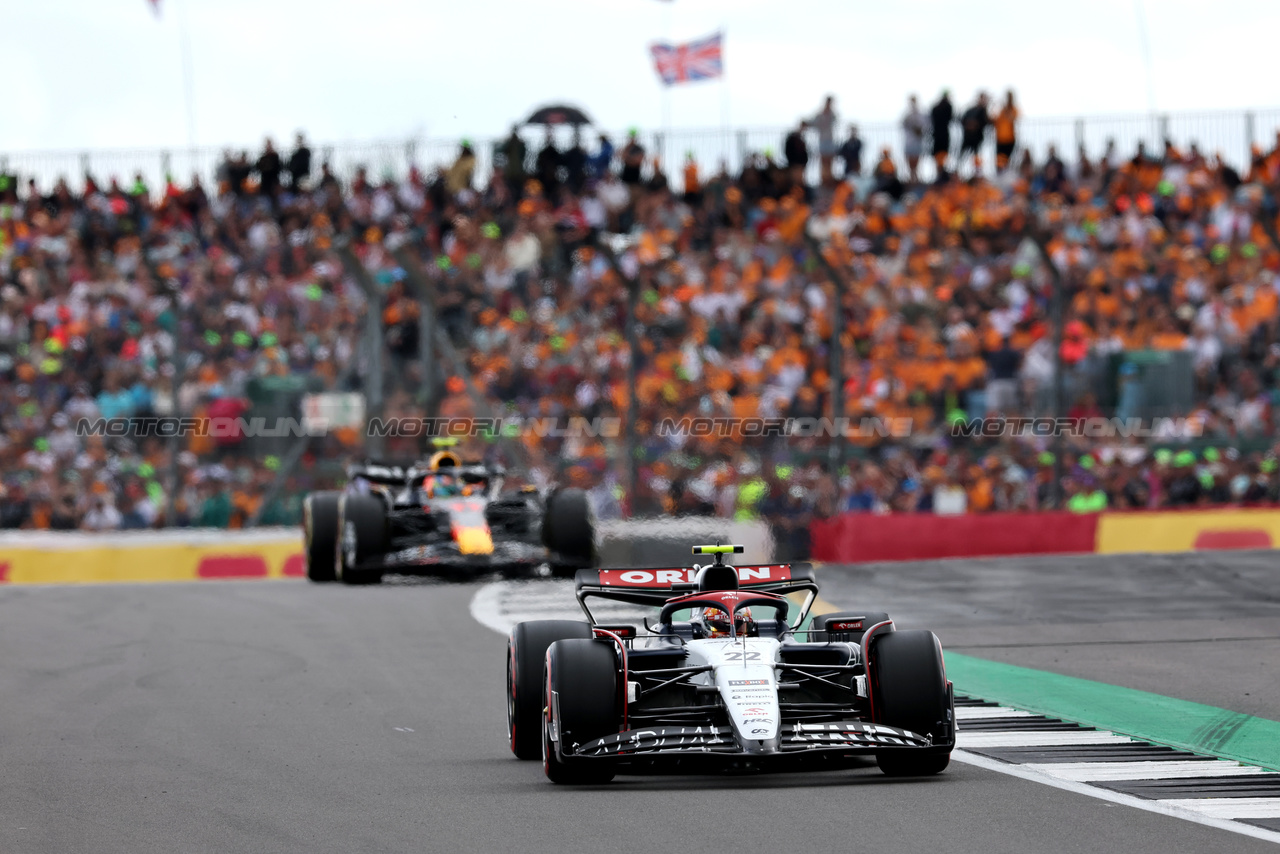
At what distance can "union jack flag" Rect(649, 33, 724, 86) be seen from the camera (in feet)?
88.5

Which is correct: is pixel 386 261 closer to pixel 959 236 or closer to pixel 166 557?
pixel 166 557

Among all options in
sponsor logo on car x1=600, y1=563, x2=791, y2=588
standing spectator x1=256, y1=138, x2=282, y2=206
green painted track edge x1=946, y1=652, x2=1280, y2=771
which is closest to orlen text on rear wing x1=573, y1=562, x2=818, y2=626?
sponsor logo on car x1=600, y1=563, x2=791, y2=588

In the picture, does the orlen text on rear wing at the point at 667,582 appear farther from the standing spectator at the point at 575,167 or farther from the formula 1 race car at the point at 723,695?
the standing spectator at the point at 575,167

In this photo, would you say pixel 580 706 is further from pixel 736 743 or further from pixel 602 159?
pixel 602 159

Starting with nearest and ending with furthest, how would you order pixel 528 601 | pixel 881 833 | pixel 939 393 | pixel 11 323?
pixel 881 833, pixel 528 601, pixel 939 393, pixel 11 323

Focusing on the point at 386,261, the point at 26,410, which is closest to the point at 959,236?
the point at 386,261

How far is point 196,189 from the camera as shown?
25125mm

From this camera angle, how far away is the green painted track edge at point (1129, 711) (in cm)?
835

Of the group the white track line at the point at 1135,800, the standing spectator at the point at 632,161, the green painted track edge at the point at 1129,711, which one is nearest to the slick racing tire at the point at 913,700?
the white track line at the point at 1135,800

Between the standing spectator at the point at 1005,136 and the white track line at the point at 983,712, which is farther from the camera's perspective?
the standing spectator at the point at 1005,136

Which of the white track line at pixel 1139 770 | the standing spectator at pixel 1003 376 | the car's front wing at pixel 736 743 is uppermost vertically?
the standing spectator at pixel 1003 376

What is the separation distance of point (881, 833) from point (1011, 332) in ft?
50.7
